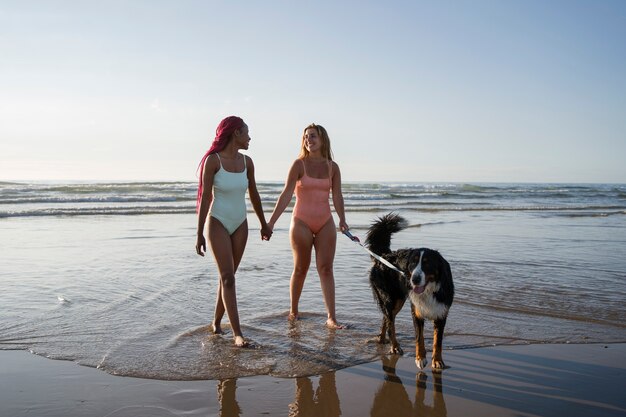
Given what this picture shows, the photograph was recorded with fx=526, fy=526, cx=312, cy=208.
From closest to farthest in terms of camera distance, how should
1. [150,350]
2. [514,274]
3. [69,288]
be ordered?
1. [150,350]
2. [69,288]
3. [514,274]

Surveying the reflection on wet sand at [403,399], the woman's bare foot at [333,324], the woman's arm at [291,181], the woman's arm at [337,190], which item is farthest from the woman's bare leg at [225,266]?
the reflection on wet sand at [403,399]

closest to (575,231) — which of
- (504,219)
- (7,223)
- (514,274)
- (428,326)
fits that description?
(504,219)

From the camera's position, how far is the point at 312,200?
17.9ft

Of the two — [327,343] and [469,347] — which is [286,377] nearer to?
[327,343]

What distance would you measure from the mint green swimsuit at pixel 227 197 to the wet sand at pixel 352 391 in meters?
→ 1.50

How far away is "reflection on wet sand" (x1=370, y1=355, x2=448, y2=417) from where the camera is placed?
3361 mm

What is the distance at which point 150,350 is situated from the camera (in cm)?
441

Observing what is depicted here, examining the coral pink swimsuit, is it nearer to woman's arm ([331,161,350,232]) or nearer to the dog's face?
woman's arm ([331,161,350,232])

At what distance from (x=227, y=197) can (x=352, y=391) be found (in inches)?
80.6

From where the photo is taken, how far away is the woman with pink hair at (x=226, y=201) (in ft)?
15.4

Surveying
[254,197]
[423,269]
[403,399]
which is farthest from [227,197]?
[403,399]

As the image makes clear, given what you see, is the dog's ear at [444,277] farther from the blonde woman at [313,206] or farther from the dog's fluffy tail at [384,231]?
the blonde woman at [313,206]

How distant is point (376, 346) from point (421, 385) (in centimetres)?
89

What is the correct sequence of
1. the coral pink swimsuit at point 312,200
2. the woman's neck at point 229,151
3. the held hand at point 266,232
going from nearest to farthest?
the woman's neck at point 229,151 < the held hand at point 266,232 < the coral pink swimsuit at point 312,200
